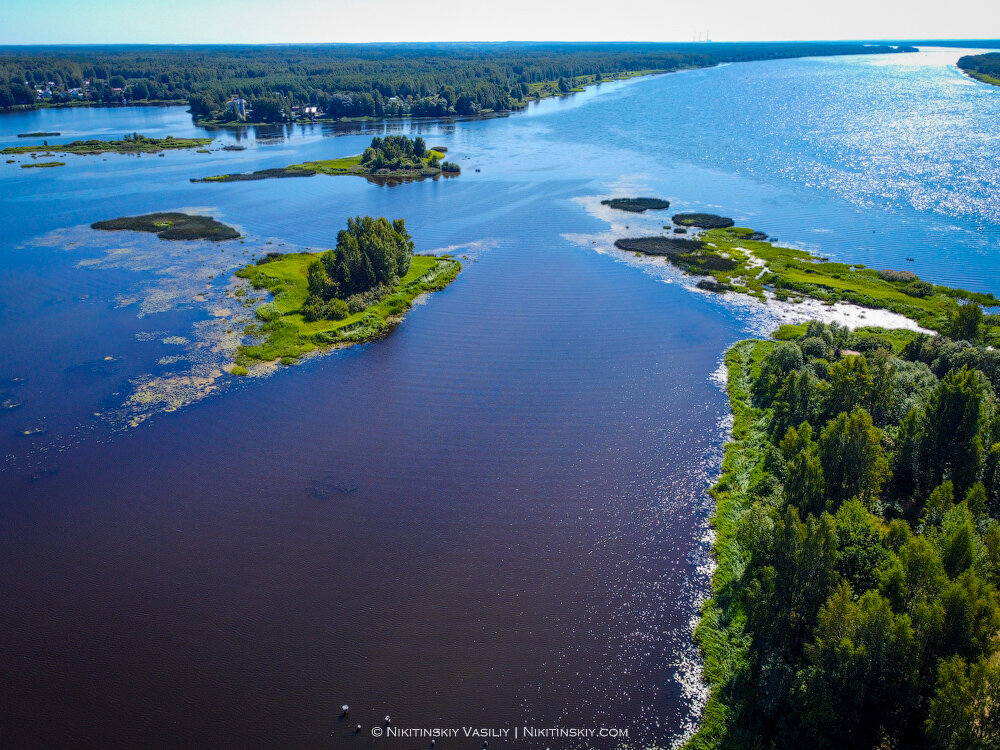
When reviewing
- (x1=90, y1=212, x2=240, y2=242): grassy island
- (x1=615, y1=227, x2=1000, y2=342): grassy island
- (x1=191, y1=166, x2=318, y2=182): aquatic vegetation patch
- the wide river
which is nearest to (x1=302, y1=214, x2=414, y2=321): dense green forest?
the wide river

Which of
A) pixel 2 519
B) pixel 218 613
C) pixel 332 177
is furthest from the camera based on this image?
pixel 332 177

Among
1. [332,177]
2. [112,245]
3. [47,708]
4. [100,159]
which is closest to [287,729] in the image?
[47,708]

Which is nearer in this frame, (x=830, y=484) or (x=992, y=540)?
(x=992, y=540)

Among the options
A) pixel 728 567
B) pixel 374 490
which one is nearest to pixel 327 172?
pixel 374 490

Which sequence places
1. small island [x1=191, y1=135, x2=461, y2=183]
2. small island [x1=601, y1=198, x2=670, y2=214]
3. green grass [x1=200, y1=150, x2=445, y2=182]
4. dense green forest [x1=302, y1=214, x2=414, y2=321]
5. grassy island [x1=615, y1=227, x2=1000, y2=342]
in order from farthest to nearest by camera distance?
small island [x1=191, y1=135, x2=461, y2=183]
green grass [x1=200, y1=150, x2=445, y2=182]
small island [x1=601, y1=198, x2=670, y2=214]
dense green forest [x1=302, y1=214, x2=414, y2=321]
grassy island [x1=615, y1=227, x2=1000, y2=342]

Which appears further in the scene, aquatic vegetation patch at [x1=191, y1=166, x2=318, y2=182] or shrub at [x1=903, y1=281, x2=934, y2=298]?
aquatic vegetation patch at [x1=191, y1=166, x2=318, y2=182]

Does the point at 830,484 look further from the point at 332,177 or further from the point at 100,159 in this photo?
the point at 100,159

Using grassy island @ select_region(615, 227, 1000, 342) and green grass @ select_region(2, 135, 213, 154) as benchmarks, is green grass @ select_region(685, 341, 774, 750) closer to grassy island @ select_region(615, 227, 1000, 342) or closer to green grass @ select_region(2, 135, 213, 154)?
grassy island @ select_region(615, 227, 1000, 342)

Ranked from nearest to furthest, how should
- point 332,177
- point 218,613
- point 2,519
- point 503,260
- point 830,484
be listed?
1. point 218,613
2. point 830,484
3. point 2,519
4. point 503,260
5. point 332,177
